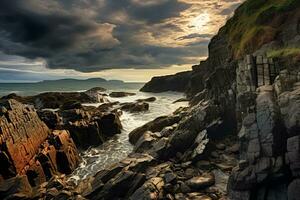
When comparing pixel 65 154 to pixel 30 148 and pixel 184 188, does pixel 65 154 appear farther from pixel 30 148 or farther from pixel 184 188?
pixel 184 188

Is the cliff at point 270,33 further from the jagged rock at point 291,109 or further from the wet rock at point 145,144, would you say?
the wet rock at point 145,144

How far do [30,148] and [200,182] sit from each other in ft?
61.0

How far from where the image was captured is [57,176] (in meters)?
25.6

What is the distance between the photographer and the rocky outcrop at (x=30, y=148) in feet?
79.6

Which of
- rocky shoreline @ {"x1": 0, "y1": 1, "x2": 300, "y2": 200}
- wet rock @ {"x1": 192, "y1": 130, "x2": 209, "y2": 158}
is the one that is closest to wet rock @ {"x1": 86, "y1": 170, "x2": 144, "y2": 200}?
rocky shoreline @ {"x1": 0, "y1": 1, "x2": 300, "y2": 200}

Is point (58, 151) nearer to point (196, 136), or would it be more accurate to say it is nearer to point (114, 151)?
point (114, 151)

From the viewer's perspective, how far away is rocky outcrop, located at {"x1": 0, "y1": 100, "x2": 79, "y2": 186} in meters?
24.3

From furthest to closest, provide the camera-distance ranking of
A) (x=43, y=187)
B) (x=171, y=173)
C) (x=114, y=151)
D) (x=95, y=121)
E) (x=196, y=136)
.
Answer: (x=95, y=121)
(x=114, y=151)
(x=196, y=136)
(x=43, y=187)
(x=171, y=173)

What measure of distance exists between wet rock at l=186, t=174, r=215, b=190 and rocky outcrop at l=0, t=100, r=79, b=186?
1454 cm

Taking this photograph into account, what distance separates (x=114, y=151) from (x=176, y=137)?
33.1 feet

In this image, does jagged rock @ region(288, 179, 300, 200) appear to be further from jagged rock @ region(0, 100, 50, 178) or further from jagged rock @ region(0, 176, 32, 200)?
jagged rock @ region(0, 100, 50, 178)

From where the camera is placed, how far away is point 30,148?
27.9 meters

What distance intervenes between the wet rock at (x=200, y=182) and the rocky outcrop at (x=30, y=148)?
1454 cm

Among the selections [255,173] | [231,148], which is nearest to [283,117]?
[255,173]
